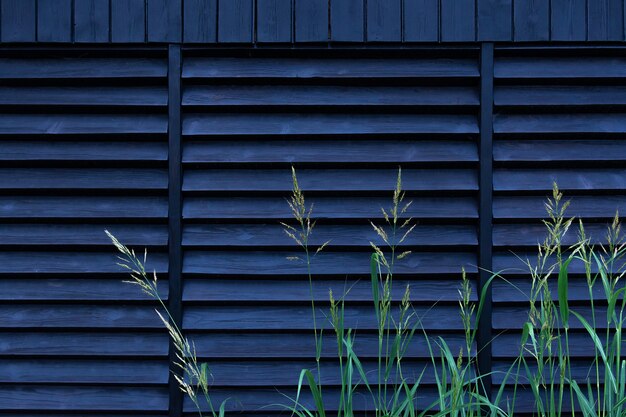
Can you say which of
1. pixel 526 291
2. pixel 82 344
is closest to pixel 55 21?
pixel 82 344

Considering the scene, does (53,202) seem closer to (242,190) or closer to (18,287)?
(18,287)

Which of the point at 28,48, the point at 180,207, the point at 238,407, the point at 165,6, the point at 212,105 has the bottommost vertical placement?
the point at 238,407

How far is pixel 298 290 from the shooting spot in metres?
2.60

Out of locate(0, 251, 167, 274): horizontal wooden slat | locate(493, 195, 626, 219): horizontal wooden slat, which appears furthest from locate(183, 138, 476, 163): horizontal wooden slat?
locate(0, 251, 167, 274): horizontal wooden slat

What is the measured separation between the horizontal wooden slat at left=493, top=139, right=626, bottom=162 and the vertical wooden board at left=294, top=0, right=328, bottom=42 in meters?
0.85

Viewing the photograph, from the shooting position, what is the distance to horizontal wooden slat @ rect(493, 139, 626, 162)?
2.60m

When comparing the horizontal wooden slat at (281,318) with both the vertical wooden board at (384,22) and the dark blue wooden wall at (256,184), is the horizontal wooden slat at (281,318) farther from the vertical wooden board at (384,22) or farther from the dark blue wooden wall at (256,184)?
the vertical wooden board at (384,22)

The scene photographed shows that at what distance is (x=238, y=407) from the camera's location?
254 cm

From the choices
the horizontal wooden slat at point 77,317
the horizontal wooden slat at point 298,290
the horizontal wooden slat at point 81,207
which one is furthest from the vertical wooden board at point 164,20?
the horizontal wooden slat at point 77,317

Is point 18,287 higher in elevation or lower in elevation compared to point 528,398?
higher

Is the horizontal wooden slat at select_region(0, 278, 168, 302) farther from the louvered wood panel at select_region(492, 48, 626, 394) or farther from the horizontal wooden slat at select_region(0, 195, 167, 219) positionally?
the louvered wood panel at select_region(492, 48, 626, 394)

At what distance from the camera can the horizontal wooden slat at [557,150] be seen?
2.60 meters

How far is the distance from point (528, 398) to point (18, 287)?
2.10 m

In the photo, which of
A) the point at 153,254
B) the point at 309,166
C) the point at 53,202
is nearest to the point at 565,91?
the point at 309,166
